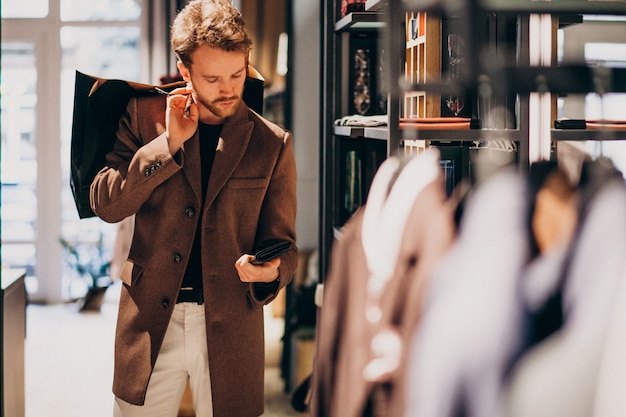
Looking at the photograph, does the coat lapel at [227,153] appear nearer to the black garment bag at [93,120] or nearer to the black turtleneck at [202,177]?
the black turtleneck at [202,177]

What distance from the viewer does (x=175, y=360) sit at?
2.09m

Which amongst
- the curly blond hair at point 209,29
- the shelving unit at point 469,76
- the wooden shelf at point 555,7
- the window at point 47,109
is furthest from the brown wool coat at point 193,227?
the window at point 47,109

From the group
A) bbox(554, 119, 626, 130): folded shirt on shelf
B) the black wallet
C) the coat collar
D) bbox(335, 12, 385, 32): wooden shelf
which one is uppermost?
bbox(335, 12, 385, 32): wooden shelf

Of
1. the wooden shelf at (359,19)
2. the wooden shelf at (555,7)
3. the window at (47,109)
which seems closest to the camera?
the wooden shelf at (555,7)

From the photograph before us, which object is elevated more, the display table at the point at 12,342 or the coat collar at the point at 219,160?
the coat collar at the point at 219,160

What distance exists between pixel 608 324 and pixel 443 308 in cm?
26

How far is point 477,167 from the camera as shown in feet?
7.59

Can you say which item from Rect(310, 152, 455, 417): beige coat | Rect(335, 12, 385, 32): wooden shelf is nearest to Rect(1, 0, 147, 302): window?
Rect(335, 12, 385, 32): wooden shelf

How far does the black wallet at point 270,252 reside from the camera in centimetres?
200

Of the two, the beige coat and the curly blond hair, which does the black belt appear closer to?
the curly blond hair

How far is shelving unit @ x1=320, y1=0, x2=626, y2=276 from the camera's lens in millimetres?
1240

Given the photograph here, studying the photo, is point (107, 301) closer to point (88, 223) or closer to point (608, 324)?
point (88, 223)

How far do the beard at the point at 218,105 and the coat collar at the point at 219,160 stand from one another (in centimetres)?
4

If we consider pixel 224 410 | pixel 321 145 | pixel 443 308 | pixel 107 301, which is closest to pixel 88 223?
pixel 107 301
